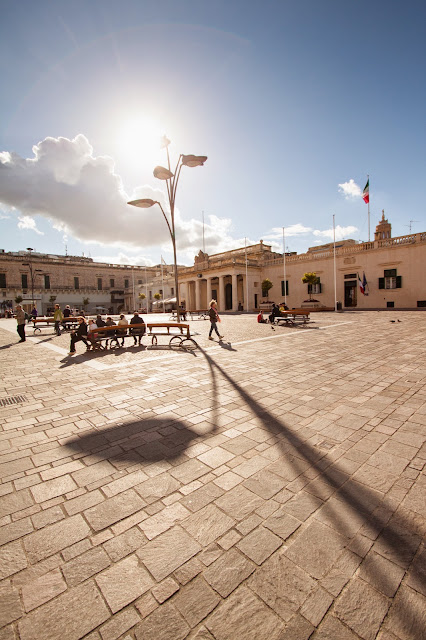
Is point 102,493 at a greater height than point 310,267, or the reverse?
point 310,267

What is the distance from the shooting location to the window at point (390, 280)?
89.6ft

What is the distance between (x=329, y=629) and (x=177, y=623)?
Result: 2.58 ft

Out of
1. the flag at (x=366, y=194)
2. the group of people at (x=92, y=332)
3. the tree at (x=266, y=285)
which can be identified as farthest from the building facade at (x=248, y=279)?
the group of people at (x=92, y=332)

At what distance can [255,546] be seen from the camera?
6.45ft

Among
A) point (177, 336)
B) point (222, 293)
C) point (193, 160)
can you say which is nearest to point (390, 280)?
point (222, 293)

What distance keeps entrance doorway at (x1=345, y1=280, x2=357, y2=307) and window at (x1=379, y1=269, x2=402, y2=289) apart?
8.87ft

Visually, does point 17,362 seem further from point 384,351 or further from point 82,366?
point 384,351

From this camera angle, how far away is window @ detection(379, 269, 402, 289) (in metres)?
27.3

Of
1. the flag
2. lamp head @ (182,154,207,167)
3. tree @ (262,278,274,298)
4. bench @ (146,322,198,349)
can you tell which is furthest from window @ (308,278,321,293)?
lamp head @ (182,154,207,167)

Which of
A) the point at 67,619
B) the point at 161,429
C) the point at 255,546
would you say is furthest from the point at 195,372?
the point at 67,619

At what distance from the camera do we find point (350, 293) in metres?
31.0

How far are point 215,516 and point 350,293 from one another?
107 feet

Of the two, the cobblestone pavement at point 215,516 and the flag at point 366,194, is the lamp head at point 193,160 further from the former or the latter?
the flag at point 366,194

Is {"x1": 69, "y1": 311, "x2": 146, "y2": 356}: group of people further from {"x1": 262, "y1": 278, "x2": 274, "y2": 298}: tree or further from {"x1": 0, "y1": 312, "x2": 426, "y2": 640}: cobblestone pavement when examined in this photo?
{"x1": 262, "y1": 278, "x2": 274, "y2": 298}: tree
